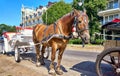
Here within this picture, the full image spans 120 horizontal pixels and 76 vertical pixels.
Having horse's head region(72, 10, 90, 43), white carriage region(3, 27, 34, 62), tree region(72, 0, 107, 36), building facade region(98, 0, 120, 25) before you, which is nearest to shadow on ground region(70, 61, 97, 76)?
horse's head region(72, 10, 90, 43)

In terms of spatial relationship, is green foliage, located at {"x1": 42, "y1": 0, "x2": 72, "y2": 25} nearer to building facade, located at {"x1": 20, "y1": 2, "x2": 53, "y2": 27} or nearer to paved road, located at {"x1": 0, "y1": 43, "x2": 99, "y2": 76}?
paved road, located at {"x1": 0, "y1": 43, "x2": 99, "y2": 76}

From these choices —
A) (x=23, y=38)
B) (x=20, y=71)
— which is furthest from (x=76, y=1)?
(x=20, y=71)

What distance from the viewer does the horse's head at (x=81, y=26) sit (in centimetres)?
632

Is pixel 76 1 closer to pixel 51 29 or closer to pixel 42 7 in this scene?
pixel 51 29

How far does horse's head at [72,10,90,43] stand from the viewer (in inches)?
249

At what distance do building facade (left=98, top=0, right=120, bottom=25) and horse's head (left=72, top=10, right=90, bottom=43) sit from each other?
115ft

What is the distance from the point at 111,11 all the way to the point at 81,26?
119 feet

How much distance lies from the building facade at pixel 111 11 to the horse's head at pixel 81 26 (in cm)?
3497

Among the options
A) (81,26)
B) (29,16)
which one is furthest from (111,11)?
(29,16)

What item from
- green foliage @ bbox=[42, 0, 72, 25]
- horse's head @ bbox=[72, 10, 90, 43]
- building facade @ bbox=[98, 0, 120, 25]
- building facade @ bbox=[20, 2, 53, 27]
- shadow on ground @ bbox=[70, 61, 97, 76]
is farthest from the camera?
building facade @ bbox=[20, 2, 53, 27]

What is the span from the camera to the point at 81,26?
254 inches

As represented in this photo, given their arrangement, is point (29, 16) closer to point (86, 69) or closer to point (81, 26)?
point (86, 69)

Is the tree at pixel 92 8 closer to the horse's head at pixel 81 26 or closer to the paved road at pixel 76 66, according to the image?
the paved road at pixel 76 66

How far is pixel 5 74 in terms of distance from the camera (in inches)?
312
